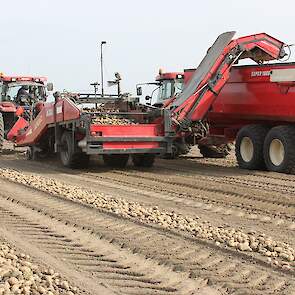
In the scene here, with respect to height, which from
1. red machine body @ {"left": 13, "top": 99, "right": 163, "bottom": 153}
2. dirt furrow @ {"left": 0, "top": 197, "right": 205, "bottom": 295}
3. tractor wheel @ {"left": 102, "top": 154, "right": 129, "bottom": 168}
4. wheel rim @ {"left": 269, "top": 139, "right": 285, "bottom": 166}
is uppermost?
red machine body @ {"left": 13, "top": 99, "right": 163, "bottom": 153}

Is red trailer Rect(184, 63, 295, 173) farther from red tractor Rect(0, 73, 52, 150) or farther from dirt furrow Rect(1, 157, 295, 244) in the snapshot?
red tractor Rect(0, 73, 52, 150)

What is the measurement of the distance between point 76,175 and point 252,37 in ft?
14.8

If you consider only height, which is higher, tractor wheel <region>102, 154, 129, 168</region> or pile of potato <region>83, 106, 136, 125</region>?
pile of potato <region>83, 106, 136, 125</region>

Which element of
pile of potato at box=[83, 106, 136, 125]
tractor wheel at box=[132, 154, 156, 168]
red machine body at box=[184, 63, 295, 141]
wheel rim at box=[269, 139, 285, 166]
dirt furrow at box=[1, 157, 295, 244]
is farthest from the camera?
tractor wheel at box=[132, 154, 156, 168]

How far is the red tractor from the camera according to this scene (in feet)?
56.1

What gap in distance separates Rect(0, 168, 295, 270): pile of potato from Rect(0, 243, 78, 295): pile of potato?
1.70 meters

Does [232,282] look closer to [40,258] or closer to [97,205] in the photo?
[40,258]

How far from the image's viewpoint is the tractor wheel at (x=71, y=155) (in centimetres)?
1173

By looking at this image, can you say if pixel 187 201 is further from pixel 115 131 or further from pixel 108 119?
pixel 108 119

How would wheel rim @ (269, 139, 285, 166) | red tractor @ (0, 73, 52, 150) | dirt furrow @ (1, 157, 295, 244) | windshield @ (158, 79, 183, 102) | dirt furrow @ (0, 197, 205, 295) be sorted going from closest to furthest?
dirt furrow @ (0, 197, 205, 295), dirt furrow @ (1, 157, 295, 244), wheel rim @ (269, 139, 285, 166), windshield @ (158, 79, 183, 102), red tractor @ (0, 73, 52, 150)

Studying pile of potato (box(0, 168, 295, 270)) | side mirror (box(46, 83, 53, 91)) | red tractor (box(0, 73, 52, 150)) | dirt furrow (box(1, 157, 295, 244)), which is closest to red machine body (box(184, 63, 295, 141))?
dirt furrow (box(1, 157, 295, 244))

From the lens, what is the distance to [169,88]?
16.2 metres

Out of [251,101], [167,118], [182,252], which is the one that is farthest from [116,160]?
[182,252]

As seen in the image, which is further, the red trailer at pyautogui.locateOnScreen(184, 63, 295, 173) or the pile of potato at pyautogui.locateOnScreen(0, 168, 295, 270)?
the red trailer at pyautogui.locateOnScreen(184, 63, 295, 173)
